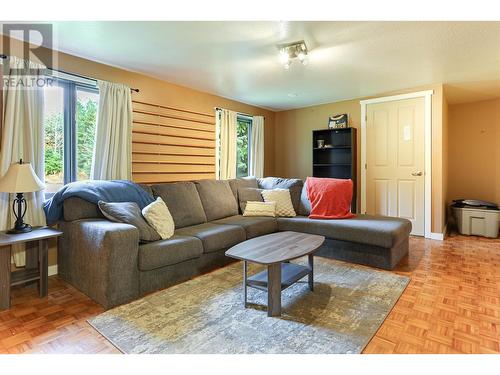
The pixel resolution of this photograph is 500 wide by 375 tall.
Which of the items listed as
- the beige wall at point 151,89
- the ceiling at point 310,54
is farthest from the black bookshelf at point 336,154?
the beige wall at point 151,89

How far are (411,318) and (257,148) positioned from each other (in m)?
3.86

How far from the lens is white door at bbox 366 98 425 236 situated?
4223 millimetres

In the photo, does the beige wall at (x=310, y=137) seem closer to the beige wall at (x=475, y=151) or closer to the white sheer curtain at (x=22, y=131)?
the beige wall at (x=475, y=151)

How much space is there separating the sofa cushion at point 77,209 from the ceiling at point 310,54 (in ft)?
4.76

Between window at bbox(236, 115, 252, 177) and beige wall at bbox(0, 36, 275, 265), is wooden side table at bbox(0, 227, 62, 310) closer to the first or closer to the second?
beige wall at bbox(0, 36, 275, 265)

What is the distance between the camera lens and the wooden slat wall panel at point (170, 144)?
354 cm

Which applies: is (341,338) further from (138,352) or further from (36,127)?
(36,127)

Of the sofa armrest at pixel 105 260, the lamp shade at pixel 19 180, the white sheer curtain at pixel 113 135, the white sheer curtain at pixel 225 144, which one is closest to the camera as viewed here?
the sofa armrest at pixel 105 260

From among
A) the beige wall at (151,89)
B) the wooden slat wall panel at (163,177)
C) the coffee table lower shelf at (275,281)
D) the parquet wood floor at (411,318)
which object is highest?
the beige wall at (151,89)

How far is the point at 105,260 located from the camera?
2072 mm

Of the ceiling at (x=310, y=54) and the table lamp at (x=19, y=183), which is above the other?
the ceiling at (x=310, y=54)

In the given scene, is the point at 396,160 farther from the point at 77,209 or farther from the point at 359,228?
the point at 77,209

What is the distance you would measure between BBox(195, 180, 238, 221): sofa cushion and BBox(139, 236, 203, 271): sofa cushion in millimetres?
902
